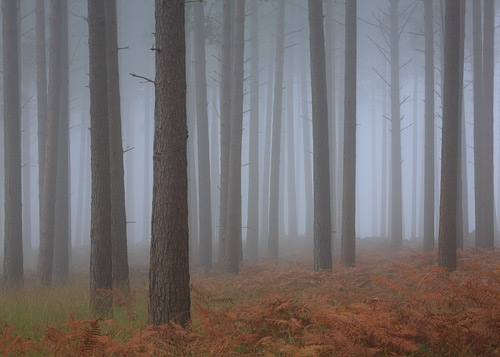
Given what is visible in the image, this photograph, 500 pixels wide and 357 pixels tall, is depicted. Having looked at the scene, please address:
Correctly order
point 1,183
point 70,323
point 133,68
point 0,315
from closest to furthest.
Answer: point 70,323 → point 0,315 → point 133,68 → point 1,183

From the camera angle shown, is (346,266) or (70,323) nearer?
(70,323)

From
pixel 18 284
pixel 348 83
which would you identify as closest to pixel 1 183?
pixel 18 284

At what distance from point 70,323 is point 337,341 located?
9.44 feet

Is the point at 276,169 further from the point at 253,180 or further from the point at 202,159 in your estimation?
the point at 202,159

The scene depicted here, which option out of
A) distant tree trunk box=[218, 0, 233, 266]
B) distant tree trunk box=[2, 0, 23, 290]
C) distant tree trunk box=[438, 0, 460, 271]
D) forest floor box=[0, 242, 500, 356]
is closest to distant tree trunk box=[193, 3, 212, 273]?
distant tree trunk box=[218, 0, 233, 266]

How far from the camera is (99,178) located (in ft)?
25.8

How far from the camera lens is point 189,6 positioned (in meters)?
20.3

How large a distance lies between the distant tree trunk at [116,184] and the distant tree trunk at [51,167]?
3.60m

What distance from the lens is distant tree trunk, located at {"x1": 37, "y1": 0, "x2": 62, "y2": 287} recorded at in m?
11.7

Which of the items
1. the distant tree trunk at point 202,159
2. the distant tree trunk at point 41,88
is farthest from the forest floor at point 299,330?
the distant tree trunk at point 41,88

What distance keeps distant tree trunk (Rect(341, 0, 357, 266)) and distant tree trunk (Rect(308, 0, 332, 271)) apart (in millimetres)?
1500

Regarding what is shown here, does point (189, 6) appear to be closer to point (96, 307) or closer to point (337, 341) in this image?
point (96, 307)

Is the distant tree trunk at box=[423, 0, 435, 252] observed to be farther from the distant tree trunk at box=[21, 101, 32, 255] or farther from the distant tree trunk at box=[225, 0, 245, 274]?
the distant tree trunk at box=[21, 101, 32, 255]

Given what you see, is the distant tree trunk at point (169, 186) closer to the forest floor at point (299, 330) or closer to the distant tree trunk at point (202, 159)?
the forest floor at point (299, 330)
